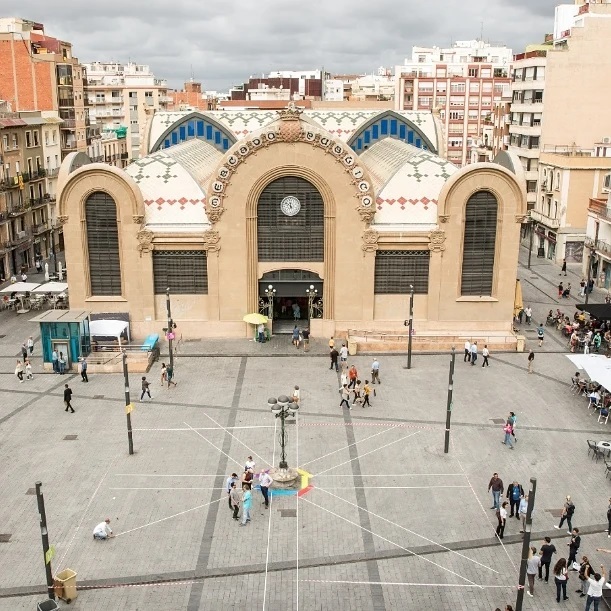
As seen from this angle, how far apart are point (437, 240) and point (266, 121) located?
20.6 m

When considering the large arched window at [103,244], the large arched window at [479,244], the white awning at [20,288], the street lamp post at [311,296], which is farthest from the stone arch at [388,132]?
the white awning at [20,288]

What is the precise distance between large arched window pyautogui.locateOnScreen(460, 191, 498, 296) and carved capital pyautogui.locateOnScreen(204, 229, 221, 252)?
14977 mm

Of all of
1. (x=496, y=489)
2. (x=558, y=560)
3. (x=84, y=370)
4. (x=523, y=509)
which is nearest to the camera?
(x=558, y=560)

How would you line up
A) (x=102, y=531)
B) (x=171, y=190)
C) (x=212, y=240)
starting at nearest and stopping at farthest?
1. (x=102, y=531)
2. (x=212, y=240)
3. (x=171, y=190)

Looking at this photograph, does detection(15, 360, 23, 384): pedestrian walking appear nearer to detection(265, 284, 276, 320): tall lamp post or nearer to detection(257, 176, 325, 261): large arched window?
detection(265, 284, 276, 320): tall lamp post

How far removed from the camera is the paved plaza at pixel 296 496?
20500 mm

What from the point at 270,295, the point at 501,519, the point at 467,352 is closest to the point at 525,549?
the point at 501,519

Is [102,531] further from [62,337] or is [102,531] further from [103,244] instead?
[103,244]

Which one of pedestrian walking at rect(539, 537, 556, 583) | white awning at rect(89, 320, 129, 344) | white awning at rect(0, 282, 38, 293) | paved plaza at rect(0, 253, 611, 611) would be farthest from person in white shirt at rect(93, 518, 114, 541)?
white awning at rect(0, 282, 38, 293)

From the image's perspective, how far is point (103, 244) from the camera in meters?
42.3

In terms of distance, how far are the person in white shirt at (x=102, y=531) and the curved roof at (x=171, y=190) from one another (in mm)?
22879

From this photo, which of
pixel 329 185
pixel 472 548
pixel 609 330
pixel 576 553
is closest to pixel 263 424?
pixel 472 548

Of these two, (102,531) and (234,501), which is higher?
(234,501)

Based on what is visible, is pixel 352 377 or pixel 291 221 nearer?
pixel 352 377
